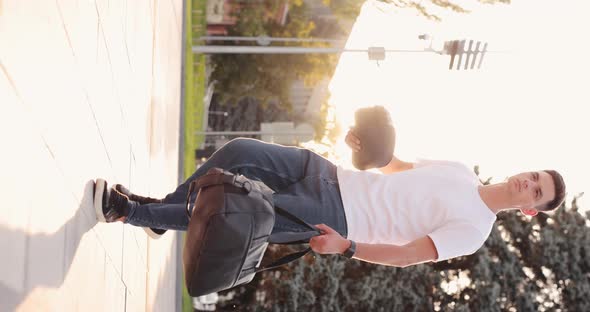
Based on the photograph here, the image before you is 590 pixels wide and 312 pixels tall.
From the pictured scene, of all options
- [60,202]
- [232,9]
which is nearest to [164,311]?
[60,202]

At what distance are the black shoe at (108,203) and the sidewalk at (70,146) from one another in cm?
7

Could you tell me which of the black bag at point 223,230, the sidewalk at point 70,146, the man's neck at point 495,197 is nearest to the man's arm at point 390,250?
the black bag at point 223,230

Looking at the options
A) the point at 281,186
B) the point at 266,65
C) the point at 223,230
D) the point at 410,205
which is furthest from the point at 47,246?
the point at 266,65

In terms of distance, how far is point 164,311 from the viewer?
8250mm

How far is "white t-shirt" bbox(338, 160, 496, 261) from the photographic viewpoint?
4082 mm

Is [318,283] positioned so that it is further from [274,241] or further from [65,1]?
[65,1]

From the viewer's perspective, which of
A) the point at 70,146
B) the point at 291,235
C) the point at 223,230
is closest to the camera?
the point at 70,146

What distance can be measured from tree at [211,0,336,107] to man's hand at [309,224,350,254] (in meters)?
17.2

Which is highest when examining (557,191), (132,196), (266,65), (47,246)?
(47,246)

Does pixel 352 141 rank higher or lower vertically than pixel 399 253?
higher

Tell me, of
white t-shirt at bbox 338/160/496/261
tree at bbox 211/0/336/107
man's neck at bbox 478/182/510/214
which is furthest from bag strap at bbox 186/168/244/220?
tree at bbox 211/0/336/107

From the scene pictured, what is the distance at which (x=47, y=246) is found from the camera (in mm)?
2777

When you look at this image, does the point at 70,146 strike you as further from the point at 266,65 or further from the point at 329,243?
the point at 266,65

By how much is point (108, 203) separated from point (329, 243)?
1240 mm
